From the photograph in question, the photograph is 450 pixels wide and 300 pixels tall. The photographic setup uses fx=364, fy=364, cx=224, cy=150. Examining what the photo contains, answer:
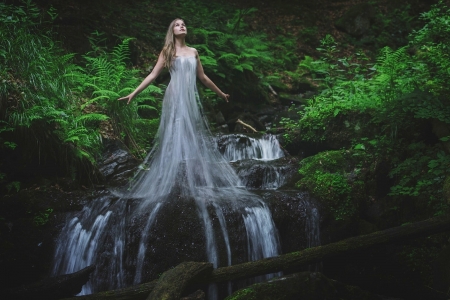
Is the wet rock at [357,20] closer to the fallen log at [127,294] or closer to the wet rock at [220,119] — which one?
the wet rock at [220,119]

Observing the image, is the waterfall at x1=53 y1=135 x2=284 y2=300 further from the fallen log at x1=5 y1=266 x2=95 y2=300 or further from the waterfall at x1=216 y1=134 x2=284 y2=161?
the waterfall at x1=216 y1=134 x2=284 y2=161

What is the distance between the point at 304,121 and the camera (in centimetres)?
752

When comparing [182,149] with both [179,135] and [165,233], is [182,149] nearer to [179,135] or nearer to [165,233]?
[179,135]

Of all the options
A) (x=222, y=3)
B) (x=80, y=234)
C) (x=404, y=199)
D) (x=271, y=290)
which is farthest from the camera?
(x=222, y=3)

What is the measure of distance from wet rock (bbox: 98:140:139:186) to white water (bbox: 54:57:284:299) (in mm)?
491

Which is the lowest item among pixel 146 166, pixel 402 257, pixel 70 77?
pixel 402 257

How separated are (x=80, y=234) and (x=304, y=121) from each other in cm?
481

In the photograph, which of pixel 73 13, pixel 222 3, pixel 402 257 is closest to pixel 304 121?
pixel 402 257

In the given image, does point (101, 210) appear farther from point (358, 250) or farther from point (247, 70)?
point (247, 70)

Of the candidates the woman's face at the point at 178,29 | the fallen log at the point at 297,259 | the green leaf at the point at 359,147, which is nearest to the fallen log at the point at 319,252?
the fallen log at the point at 297,259

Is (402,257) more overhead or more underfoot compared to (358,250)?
more underfoot

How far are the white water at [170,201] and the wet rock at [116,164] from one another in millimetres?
491

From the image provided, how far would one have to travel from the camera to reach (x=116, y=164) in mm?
6441

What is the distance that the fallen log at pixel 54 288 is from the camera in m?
3.76
